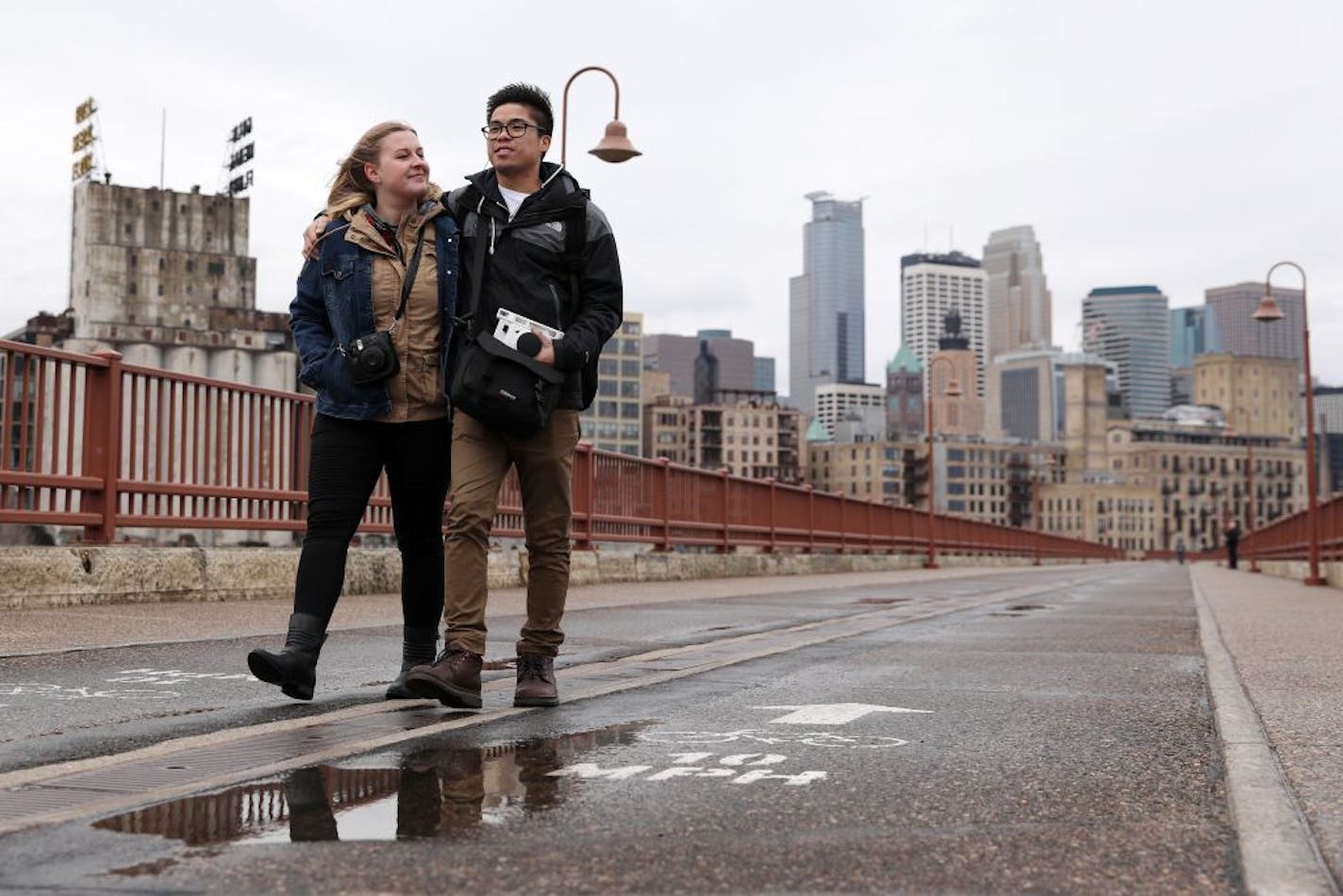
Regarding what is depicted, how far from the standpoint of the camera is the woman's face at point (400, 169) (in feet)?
17.5

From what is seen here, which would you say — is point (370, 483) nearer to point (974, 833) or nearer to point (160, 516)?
point (974, 833)

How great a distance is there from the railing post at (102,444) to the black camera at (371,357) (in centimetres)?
562

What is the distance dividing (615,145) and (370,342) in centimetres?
1833

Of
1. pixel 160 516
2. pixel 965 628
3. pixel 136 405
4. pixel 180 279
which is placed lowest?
pixel 965 628

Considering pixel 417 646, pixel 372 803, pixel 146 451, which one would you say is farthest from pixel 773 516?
pixel 372 803

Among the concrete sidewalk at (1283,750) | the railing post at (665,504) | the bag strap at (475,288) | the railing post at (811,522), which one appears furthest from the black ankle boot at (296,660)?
the railing post at (811,522)

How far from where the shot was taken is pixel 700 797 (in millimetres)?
3510

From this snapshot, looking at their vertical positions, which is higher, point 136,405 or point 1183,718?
point 136,405

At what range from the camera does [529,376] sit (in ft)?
16.8

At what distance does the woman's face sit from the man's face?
0.26m

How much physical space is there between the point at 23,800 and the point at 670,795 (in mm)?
1343

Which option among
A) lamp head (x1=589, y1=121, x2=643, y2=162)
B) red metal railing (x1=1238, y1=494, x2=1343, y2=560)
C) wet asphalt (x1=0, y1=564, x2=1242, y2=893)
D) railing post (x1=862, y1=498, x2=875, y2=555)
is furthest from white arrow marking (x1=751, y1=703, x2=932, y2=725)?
railing post (x1=862, y1=498, x2=875, y2=555)

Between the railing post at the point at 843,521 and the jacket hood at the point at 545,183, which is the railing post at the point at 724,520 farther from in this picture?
the jacket hood at the point at 545,183

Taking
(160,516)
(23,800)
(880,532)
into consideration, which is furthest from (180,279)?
(23,800)
